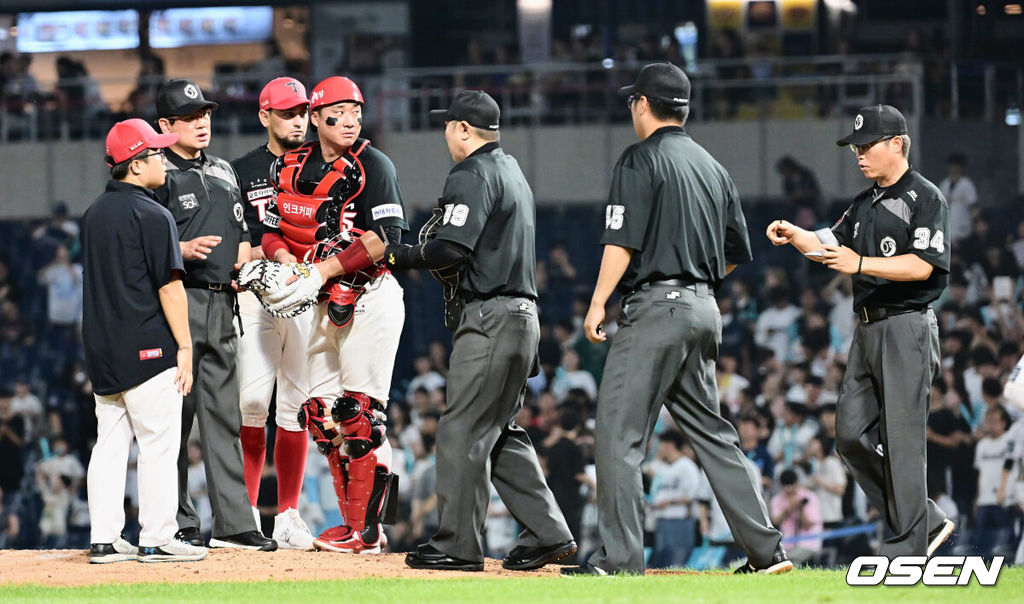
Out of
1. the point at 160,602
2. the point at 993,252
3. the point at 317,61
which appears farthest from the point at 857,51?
the point at 160,602

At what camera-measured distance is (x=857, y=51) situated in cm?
2112

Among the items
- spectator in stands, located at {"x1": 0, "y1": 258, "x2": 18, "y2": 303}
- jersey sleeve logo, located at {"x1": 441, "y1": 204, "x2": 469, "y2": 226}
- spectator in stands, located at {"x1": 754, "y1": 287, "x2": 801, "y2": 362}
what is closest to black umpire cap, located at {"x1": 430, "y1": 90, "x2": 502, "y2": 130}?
jersey sleeve logo, located at {"x1": 441, "y1": 204, "x2": 469, "y2": 226}

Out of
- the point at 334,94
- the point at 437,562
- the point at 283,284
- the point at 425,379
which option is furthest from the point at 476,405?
the point at 425,379

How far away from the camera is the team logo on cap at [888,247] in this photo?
6387 millimetres

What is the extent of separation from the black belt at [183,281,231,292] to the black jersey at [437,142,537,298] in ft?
4.70

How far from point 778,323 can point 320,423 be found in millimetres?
8663

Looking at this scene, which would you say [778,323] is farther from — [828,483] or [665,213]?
[665,213]

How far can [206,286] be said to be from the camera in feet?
Result: 23.5

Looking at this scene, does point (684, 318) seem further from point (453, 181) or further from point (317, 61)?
point (317, 61)

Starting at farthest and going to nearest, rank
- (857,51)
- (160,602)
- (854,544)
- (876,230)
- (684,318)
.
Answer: (857,51)
(854,544)
(876,230)
(684,318)
(160,602)

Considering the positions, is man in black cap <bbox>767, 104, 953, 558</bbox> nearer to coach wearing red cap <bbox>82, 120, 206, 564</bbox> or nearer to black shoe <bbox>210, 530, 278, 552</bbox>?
coach wearing red cap <bbox>82, 120, 206, 564</bbox>

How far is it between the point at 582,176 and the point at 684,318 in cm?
1242

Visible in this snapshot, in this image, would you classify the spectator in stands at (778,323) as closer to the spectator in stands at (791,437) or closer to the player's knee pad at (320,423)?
the spectator in stands at (791,437)

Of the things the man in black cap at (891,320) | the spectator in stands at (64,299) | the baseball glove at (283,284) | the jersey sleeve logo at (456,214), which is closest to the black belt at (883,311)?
the man in black cap at (891,320)
